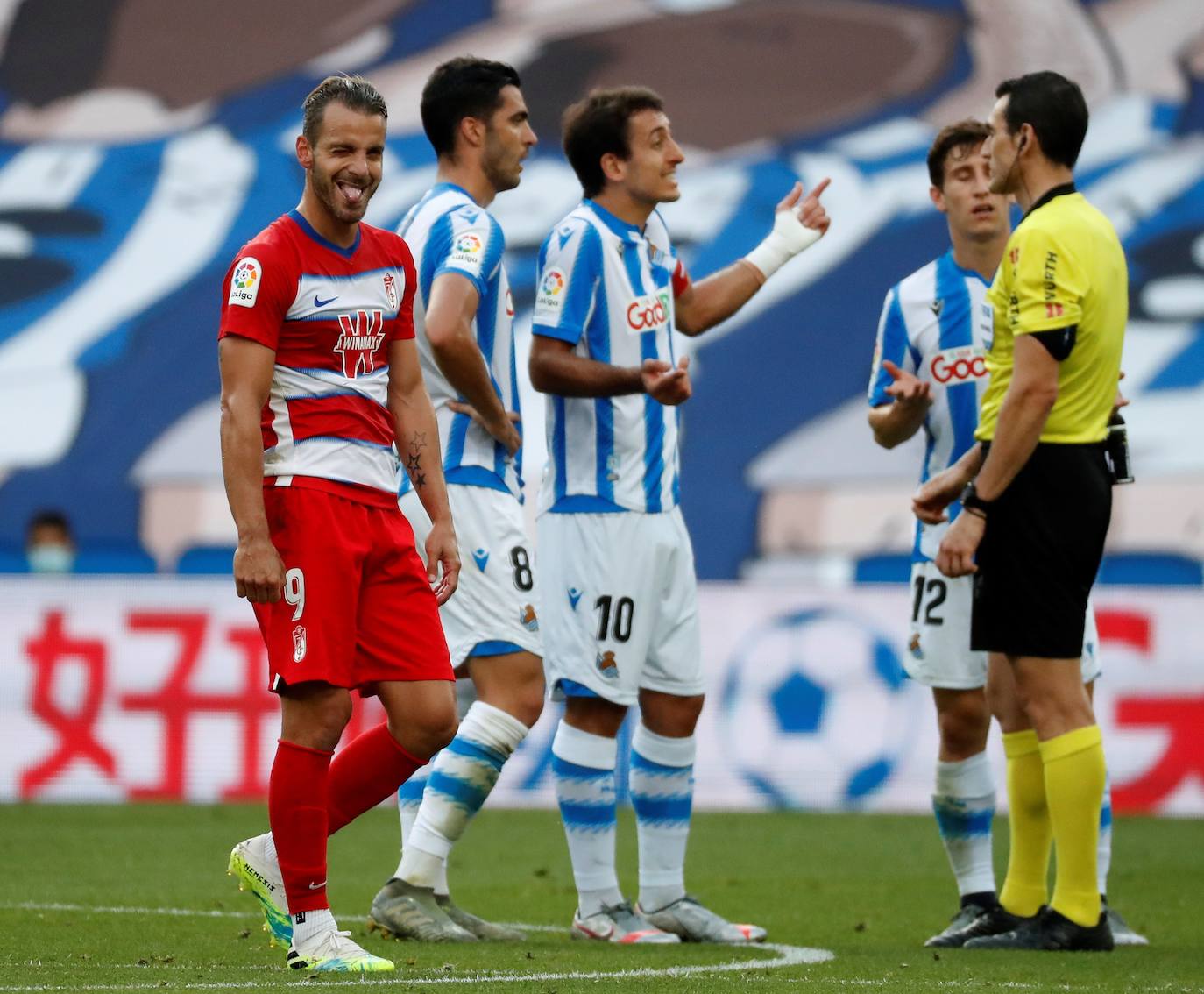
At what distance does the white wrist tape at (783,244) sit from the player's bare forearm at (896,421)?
0.58 m

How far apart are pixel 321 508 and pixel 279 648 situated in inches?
13.3

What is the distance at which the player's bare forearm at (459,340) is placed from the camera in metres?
5.79

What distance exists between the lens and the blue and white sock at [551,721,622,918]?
5914mm

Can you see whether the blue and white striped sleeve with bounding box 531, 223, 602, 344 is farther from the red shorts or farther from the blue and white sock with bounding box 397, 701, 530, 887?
the red shorts

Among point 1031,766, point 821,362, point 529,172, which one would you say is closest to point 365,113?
point 1031,766

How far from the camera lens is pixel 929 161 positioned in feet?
22.1

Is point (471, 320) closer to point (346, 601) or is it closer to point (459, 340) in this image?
point (459, 340)

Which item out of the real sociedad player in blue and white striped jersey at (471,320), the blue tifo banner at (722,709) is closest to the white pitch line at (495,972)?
the real sociedad player in blue and white striped jersey at (471,320)

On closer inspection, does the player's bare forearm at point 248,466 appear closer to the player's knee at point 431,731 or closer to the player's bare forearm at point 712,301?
the player's knee at point 431,731

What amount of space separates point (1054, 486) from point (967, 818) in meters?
1.34

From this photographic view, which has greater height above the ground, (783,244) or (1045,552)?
(783,244)

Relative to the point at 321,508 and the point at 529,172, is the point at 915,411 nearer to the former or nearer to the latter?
the point at 321,508

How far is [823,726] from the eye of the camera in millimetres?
11367

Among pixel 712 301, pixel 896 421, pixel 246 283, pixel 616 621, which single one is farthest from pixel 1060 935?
pixel 246 283
